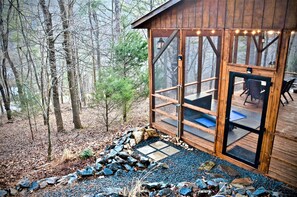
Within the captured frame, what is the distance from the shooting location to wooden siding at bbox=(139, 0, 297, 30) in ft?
12.3

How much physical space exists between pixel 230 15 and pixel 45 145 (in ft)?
25.3

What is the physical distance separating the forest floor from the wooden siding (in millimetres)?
4134

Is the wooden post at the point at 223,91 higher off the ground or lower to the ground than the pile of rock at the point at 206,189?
higher

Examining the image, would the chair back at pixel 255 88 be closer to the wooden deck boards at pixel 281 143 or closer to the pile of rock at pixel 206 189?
the wooden deck boards at pixel 281 143

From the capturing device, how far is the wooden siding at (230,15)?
376 centimetres

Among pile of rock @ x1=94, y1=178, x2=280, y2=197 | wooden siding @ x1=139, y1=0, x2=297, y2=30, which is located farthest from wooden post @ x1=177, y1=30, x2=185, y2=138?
pile of rock @ x1=94, y1=178, x2=280, y2=197

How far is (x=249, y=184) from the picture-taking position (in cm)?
429

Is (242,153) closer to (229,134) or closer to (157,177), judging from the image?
(229,134)

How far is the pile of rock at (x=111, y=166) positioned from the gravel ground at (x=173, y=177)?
0.22 metres

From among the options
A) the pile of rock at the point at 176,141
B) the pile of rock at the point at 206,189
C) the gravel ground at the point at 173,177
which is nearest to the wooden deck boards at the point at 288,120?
the gravel ground at the point at 173,177

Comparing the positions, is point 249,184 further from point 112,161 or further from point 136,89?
point 136,89

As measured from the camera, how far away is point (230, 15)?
449cm

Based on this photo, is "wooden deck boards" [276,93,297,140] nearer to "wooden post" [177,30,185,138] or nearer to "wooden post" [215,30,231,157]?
"wooden post" [215,30,231,157]

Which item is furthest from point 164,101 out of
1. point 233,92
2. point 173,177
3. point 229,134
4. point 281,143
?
point 281,143
